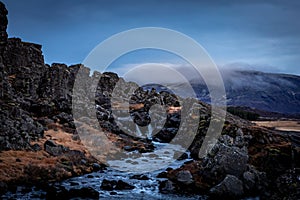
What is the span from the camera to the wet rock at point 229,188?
4644cm

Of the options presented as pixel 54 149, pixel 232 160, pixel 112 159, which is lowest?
pixel 112 159

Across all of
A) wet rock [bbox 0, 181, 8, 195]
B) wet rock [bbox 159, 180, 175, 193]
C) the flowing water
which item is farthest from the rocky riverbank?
the flowing water

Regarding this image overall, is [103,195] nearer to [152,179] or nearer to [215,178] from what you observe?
[152,179]

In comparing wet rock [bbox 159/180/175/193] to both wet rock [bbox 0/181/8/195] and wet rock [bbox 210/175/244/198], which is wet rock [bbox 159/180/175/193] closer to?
wet rock [bbox 210/175/244/198]

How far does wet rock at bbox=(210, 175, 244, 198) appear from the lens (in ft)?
152

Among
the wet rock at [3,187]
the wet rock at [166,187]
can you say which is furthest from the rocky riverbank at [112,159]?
the wet rock at [3,187]

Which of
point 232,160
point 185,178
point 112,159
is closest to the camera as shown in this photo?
point 232,160

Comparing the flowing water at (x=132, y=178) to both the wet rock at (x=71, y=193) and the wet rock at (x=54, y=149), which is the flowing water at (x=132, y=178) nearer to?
the wet rock at (x=71, y=193)

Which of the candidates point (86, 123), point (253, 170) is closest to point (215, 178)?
point (253, 170)

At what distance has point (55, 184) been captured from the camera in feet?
163

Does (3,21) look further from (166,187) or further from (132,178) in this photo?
(166,187)

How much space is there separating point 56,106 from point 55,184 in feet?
204

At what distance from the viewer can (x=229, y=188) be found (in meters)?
46.7

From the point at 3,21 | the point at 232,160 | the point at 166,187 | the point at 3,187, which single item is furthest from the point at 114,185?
the point at 3,21
